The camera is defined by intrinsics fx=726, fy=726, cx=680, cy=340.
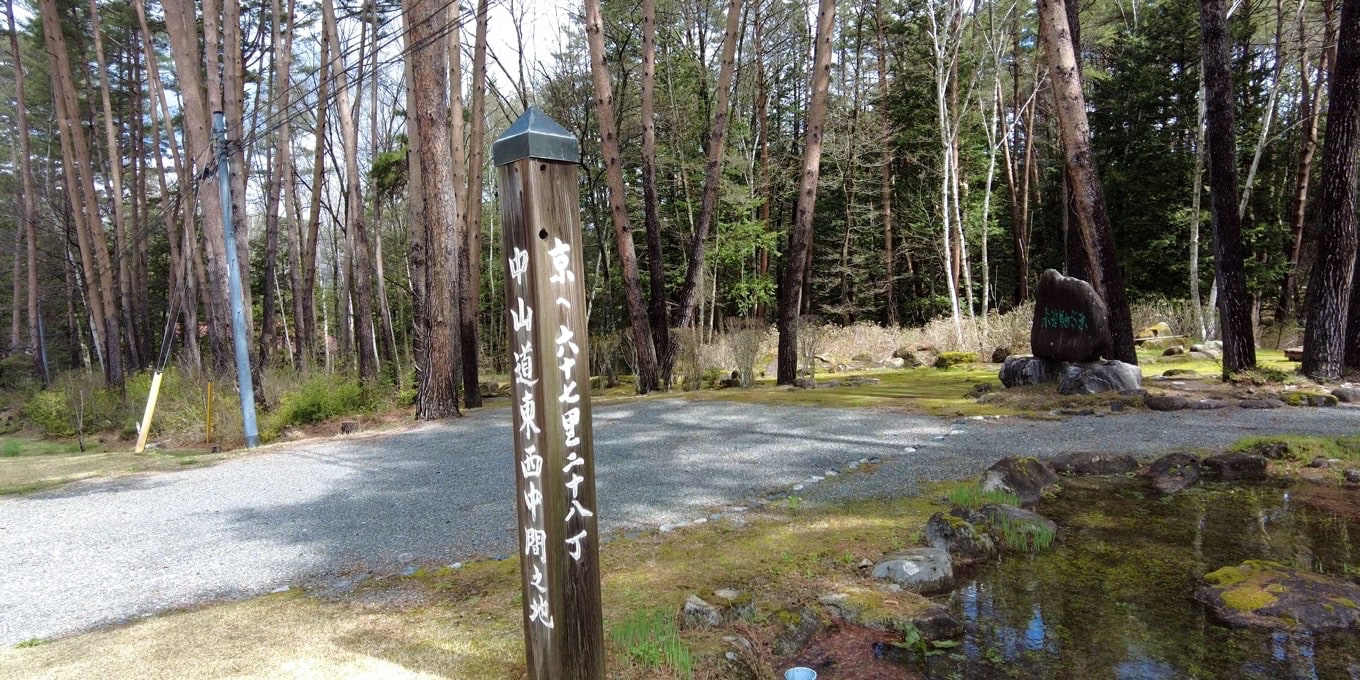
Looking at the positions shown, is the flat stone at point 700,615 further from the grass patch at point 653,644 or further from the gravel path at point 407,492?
the gravel path at point 407,492

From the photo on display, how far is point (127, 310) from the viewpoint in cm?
2092

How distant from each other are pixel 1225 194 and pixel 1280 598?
27.4 ft

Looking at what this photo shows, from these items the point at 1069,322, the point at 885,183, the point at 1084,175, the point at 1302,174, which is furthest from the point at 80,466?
the point at 1302,174

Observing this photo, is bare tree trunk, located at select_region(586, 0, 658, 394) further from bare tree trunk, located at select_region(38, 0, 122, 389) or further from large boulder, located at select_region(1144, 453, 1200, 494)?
bare tree trunk, located at select_region(38, 0, 122, 389)

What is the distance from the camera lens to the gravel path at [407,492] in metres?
4.19

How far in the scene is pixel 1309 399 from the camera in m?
8.11

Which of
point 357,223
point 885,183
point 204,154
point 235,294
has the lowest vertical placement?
point 235,294

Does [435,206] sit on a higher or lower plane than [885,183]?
lower

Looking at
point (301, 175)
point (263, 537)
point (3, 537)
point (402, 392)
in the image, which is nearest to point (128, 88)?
point (301, 175)

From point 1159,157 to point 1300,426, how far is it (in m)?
20.4

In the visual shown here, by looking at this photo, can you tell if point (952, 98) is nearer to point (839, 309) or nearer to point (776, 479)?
point (839, 309)

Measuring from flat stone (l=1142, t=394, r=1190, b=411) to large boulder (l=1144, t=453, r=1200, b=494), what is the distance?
264 centimetres

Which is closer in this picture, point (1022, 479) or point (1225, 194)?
point (1022, 479)

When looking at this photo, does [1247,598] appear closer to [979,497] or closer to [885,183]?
[979,497]
